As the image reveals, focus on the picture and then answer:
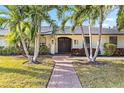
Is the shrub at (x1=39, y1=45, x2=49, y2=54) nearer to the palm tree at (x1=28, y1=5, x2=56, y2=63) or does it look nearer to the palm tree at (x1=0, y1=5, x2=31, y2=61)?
the palm tree at (x1=0, y1=5, x2=31, y2=61)

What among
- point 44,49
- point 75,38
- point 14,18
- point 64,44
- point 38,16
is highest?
point 38,16

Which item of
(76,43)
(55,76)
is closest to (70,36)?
(76,43)

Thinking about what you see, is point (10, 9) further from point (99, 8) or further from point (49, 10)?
point (99, 8)

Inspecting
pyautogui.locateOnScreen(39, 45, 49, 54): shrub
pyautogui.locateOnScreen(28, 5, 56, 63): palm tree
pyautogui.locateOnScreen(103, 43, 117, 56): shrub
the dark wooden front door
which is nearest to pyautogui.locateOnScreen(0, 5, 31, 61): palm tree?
pyautogui.locateOnScreen(28, 5, 56, 63): palm tree

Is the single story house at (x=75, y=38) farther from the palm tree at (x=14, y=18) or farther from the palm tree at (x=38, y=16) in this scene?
the palm tree at (x=38, y=16)

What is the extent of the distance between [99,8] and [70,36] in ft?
38.4

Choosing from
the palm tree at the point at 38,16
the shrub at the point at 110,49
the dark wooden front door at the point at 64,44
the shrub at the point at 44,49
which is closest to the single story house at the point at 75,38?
the dark wooden front door at the point at 64,44

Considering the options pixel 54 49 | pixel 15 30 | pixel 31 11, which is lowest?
pixel 54 49

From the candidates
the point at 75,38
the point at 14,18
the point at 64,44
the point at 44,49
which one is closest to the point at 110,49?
the point at 75,38

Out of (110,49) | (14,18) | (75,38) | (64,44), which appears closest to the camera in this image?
(14,18)

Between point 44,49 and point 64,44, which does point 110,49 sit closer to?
point 64,44

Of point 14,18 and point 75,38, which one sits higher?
point 14,18

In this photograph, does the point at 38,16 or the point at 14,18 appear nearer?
the point at 38,16
